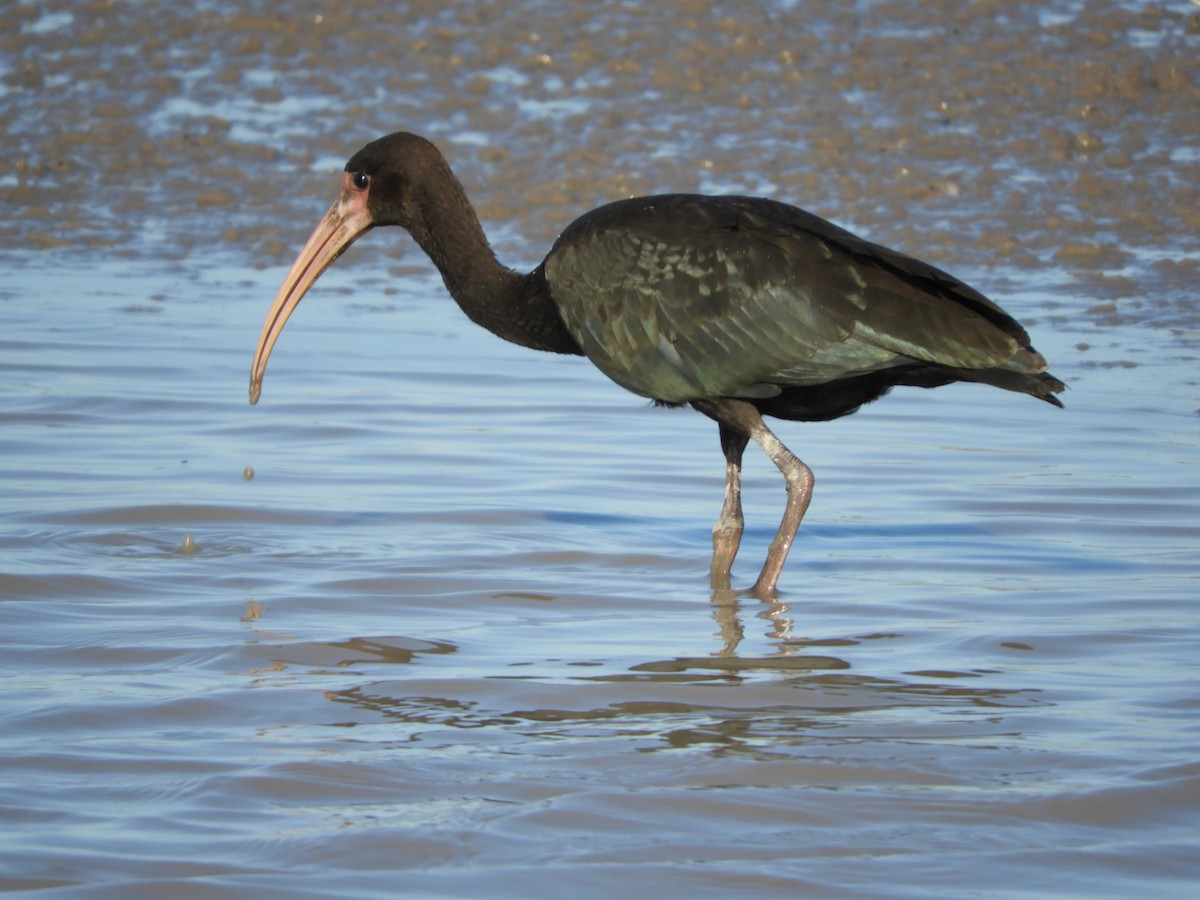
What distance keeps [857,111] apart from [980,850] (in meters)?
10.0

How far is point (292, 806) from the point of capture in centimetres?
439

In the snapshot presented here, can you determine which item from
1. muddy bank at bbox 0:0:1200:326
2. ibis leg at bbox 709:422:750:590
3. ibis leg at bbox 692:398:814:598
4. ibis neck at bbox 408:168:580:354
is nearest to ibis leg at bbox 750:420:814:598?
ibis leg at bbox 692:398:814:598

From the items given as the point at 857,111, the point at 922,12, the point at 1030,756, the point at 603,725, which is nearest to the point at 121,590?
the point at 603,725

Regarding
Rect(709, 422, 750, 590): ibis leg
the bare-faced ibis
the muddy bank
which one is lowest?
Rect(709, 422, 750, 590): ibis leg

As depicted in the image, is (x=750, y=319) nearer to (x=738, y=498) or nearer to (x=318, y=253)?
(x=738, y=498)

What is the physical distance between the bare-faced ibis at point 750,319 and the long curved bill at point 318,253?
2.23 ft

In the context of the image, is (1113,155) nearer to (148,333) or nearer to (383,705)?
(148,333)

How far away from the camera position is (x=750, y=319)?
655 cm

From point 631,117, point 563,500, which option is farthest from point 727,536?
point 631,117

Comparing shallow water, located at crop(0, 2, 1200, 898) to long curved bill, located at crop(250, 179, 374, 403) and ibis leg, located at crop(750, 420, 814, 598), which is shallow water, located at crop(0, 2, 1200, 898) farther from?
long curved bill, located at crop(250, 179, 374, 403)

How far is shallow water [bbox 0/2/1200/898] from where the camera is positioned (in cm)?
432

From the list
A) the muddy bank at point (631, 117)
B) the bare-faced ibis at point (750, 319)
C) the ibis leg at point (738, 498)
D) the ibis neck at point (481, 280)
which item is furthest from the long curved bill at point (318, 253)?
the muddy bank at point (631, 117)

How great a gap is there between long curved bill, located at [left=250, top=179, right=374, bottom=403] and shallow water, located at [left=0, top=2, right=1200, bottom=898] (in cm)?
54

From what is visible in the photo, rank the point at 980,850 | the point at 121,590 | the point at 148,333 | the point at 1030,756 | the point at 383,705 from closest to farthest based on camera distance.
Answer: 1. the point at 980,850
2. the point at 1030,756
3. the point at 383,705
4. the point at 121,590
5. the point at 148,333
